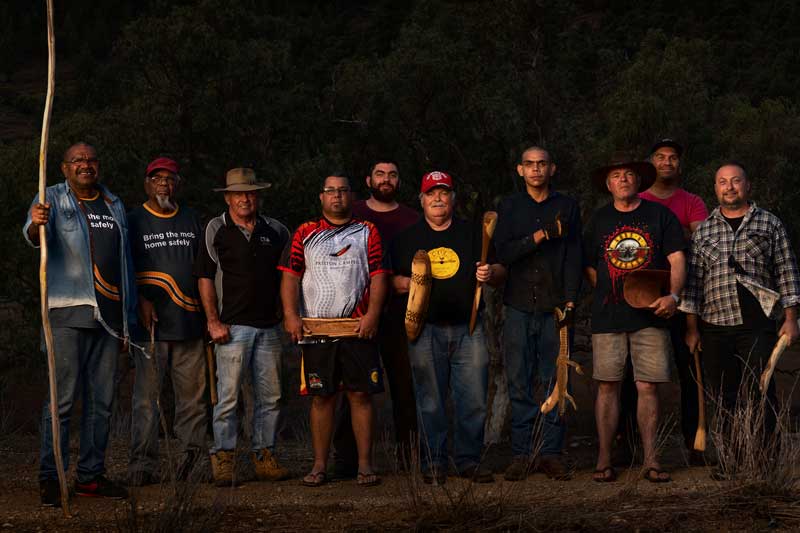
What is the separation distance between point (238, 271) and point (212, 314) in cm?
34

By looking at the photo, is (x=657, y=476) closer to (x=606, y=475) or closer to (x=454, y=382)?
(x=606, y=475)

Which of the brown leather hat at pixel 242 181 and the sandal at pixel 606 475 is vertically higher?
the brown leather hat at pixel 242 181

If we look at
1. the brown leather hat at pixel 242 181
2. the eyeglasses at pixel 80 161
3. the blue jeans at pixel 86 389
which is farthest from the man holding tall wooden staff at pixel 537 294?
the eyeglasses at pixel 80 161

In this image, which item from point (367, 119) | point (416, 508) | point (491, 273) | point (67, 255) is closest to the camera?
point (416, 508)

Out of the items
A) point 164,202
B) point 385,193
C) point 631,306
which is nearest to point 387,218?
point 385,193

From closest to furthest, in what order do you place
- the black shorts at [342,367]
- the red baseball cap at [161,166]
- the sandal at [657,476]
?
the sandal at [657,476]
the black shorts at [342,367]
the red baseball cap at [161,166]

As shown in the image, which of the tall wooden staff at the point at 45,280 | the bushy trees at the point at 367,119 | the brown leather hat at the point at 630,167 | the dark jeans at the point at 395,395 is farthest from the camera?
the bushy trees at the point at 367,119

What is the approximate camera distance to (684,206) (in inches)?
304

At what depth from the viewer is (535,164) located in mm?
7285

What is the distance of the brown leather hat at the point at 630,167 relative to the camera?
7.20m

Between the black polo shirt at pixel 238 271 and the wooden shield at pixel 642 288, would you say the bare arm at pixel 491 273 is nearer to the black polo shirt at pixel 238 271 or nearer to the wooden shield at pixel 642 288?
the wooden shield at pixel 642 288

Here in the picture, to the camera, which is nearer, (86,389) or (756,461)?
(756,461)

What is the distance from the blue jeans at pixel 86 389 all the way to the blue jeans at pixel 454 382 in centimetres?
201

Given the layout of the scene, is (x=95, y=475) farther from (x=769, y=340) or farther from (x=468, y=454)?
(x=769, y=340)
